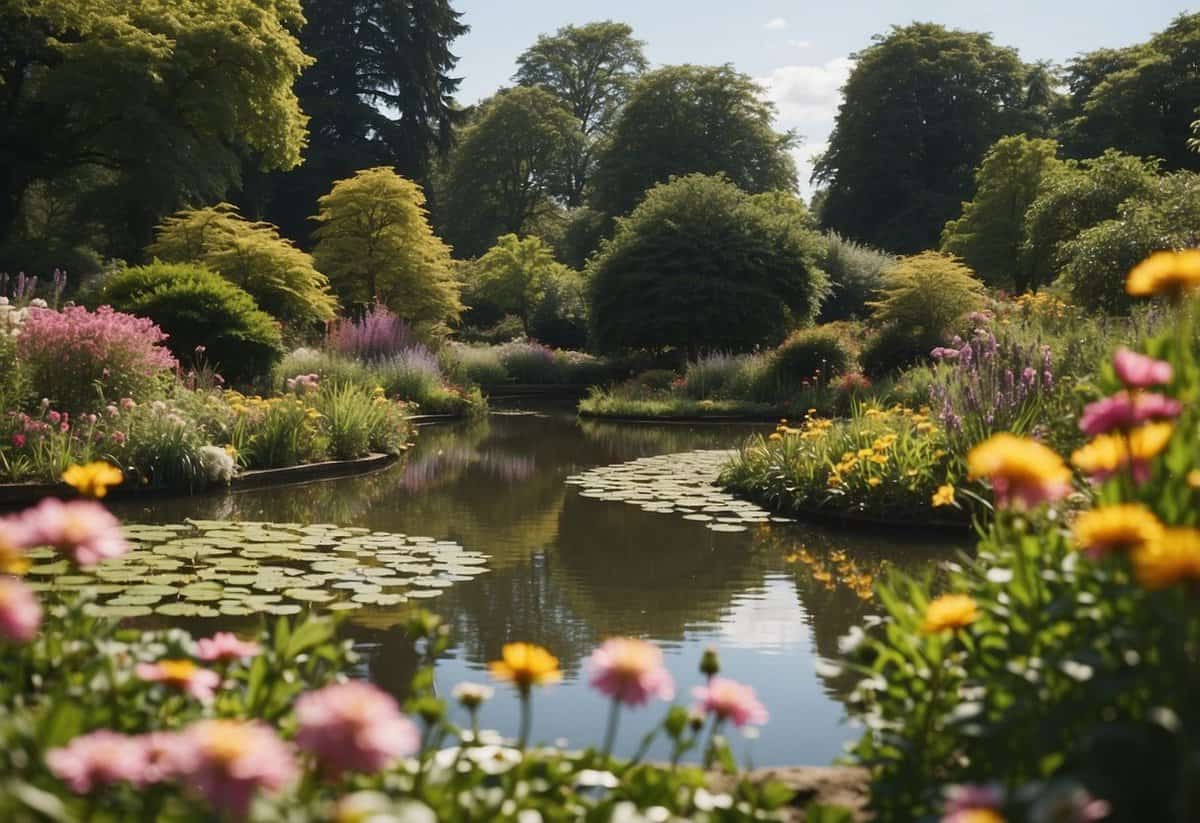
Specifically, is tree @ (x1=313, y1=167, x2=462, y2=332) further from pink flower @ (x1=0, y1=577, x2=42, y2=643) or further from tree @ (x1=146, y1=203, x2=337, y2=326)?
pink flower @ (x1=0, y1=577, x2=42, y2=643)

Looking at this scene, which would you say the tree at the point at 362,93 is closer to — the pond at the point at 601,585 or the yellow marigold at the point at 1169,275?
the pond at the point at 601,585

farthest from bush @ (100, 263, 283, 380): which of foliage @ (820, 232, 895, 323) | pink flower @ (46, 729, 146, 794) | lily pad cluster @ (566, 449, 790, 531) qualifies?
foliage @ (820, 232, 895, 323)

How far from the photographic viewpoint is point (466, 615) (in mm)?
5262

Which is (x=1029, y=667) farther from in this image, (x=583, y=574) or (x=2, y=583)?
(x=583, y=574)

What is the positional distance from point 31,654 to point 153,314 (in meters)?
11.3

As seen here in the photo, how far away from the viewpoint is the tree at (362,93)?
3653cm

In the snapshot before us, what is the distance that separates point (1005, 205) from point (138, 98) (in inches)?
912

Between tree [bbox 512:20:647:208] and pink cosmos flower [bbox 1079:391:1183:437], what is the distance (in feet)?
172

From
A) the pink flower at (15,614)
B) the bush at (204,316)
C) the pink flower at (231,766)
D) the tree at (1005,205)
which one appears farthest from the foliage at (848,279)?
the pink flower at (231,766)

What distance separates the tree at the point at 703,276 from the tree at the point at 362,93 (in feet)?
51.6

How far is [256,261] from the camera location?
17.3 metres

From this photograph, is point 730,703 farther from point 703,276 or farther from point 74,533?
point 703,276

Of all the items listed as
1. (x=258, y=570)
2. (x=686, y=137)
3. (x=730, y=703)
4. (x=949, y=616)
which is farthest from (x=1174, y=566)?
(x=686, y=137)

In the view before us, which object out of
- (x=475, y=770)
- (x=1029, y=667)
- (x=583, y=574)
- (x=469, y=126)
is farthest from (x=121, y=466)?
(x=469, y=126)
